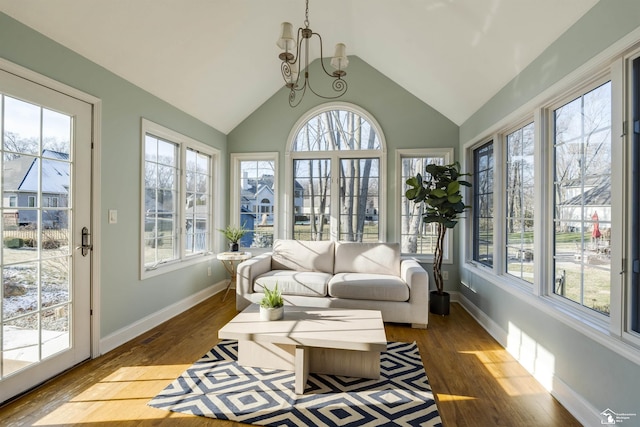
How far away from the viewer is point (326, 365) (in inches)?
94.6

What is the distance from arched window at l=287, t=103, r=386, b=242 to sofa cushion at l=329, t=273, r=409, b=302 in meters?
1.19

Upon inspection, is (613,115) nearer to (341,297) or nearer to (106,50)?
(341,297)

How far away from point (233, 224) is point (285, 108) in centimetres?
190

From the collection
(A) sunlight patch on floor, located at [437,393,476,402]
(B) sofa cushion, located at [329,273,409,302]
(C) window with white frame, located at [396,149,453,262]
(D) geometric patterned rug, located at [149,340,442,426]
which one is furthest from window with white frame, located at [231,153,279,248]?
(A) sunlight patch on floor, located at [437,393,476,402]

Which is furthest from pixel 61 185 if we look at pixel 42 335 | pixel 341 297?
pixel 341 297

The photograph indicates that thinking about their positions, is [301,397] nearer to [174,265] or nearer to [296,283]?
[296,283]

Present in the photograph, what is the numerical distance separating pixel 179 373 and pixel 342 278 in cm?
183

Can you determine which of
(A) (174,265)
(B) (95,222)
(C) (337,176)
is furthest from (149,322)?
(C) (337,176)

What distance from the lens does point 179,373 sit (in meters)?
2.42

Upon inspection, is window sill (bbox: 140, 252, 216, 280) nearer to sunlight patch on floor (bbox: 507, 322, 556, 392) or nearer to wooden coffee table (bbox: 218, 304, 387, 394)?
wooden coffee table (bbox: 218, 304, 387, 394)

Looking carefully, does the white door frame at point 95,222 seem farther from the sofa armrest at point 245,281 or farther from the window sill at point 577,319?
the window sill at point 577,319

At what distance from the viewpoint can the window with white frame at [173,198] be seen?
343 cm

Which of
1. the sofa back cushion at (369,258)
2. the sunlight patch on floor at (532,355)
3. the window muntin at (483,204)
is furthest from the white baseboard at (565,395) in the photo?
the sofa back cushion at (369,258)

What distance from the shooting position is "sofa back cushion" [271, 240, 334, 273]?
4160 millimetres
